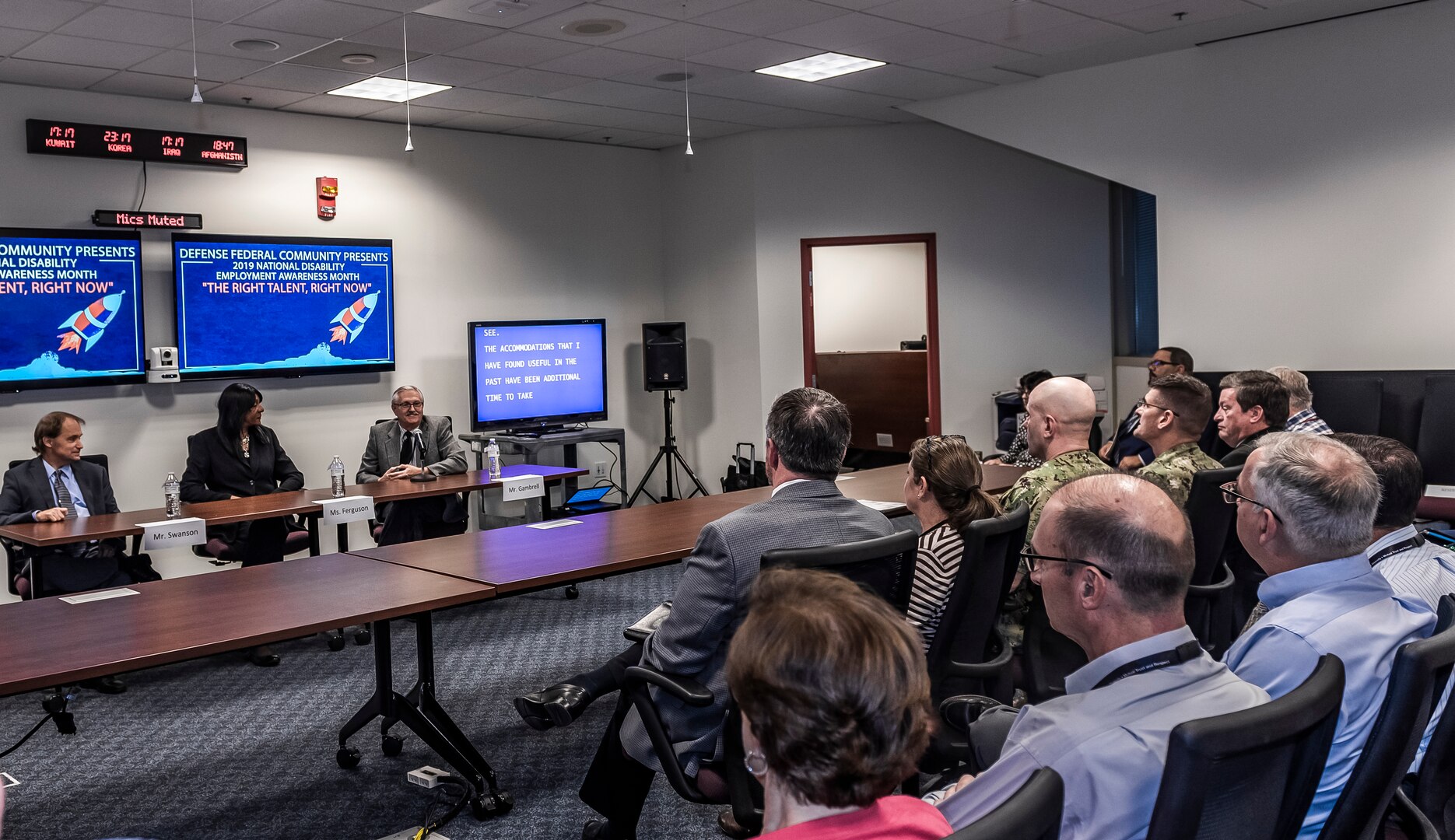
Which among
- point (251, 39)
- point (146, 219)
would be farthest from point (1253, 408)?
point (146, 219)

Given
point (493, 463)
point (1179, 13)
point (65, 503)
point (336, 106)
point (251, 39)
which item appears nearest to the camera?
point (65, 503)

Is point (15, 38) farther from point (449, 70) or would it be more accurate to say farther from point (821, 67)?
point (821, 67)

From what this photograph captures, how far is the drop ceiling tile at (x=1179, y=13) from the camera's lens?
5590 mm

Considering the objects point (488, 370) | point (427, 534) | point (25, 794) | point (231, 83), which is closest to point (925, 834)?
point (25, 794)

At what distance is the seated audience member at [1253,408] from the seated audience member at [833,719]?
3.53 meters

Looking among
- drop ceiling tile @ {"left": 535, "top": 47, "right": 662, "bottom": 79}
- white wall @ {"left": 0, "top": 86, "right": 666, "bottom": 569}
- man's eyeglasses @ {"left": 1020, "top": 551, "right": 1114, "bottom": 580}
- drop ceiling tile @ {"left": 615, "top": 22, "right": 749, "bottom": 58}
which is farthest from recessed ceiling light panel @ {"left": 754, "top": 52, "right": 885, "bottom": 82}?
man's eyeglasses @ {"left": 1020, "top": 551, "right": 1114, "bottom": 580}

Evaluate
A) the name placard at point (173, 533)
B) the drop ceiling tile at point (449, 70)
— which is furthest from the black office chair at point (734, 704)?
the drop ceiling tile at point (449, 70)

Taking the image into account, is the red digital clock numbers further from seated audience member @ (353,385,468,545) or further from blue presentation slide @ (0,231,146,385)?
seated audience member @ (353,385,468,545)

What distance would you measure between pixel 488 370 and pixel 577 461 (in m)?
1.23

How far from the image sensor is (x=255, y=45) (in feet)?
18.3

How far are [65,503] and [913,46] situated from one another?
16.0 ft

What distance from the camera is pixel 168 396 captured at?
22.2ft

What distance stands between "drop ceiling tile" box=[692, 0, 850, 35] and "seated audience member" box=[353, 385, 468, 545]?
2671 mm

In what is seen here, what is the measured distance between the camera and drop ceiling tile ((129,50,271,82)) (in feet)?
18.9
